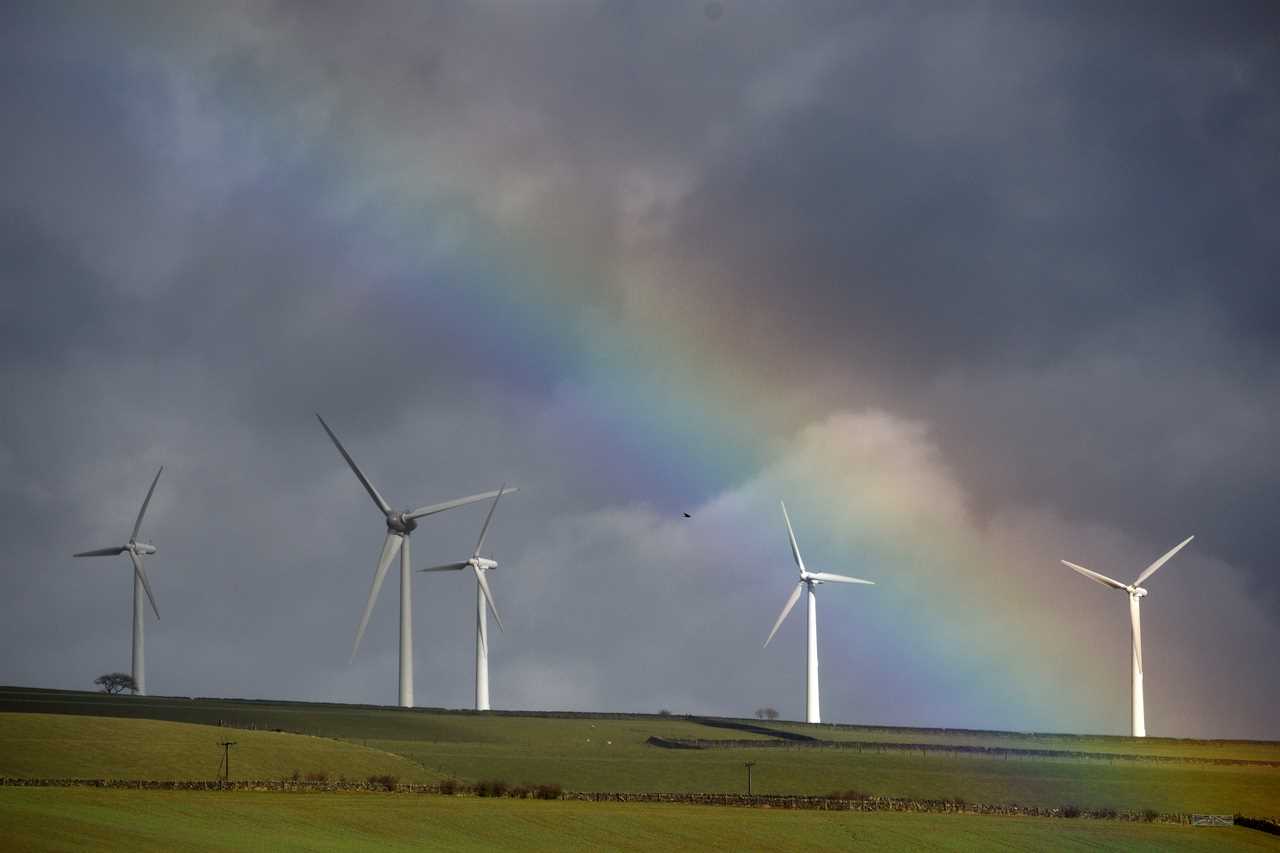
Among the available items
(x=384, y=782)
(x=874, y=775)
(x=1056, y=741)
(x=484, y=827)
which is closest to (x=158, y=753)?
(x=384, y=782)

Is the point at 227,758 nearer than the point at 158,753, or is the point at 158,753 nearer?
the point at 227,758

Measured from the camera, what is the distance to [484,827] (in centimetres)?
8988

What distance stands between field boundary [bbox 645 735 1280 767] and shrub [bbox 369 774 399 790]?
Answer: 51483 mm

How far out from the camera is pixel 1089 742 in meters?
184

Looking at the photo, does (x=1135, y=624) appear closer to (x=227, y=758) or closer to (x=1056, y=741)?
(x=1056, y=741)

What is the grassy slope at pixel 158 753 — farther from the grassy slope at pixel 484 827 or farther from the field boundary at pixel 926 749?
the field boundary at pixel 926 749

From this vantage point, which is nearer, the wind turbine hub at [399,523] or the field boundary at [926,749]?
the field boundary at [926,749]

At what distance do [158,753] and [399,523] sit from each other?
6122 cm

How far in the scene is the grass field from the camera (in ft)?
395

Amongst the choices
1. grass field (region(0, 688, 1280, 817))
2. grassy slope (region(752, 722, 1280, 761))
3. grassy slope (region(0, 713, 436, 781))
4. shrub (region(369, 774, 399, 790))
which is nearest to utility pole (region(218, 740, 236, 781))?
grassy slope (region(0, 713, 436, 781))

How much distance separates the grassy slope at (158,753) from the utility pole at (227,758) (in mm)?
354

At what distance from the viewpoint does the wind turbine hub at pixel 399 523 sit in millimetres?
169625

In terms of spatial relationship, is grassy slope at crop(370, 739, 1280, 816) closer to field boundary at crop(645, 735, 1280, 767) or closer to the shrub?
field boundary at crop(645, 735, 1280, 767)

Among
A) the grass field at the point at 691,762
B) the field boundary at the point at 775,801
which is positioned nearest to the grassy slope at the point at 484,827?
the field boundary at the point at 775,801
